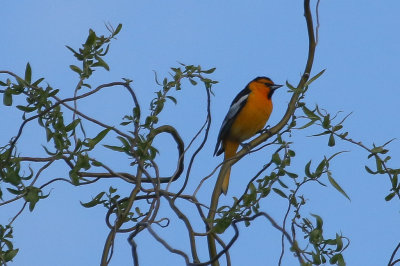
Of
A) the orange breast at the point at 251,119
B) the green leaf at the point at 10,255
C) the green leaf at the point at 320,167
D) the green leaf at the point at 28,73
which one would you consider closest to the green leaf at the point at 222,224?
the green leaf at the point at 320,167

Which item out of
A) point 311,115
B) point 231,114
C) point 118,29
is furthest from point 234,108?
point 311,115

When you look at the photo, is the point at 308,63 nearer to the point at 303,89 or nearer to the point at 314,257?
the point at 303,89

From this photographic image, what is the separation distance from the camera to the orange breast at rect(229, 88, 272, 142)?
5.70 meters

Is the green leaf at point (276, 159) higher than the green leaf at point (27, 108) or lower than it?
lower

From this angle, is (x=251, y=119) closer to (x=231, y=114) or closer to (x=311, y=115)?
(x=231, y=114)

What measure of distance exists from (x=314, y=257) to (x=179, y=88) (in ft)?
2.81

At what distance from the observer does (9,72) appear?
2182mm

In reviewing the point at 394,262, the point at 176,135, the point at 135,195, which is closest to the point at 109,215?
the point at 135,195

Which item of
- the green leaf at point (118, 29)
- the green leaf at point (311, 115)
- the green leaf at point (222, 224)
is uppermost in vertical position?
the green leaf at point (118, 29)

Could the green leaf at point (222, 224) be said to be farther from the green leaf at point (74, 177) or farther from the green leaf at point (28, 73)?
the green leaf at point (28, 73)

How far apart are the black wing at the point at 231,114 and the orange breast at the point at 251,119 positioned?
0.15ft

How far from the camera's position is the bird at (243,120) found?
5699 millimetres

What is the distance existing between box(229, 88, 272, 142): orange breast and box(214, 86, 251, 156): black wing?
0.05 metres

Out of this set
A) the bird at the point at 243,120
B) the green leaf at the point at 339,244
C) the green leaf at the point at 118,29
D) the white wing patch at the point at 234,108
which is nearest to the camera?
the green leaf at the point at 339,244
